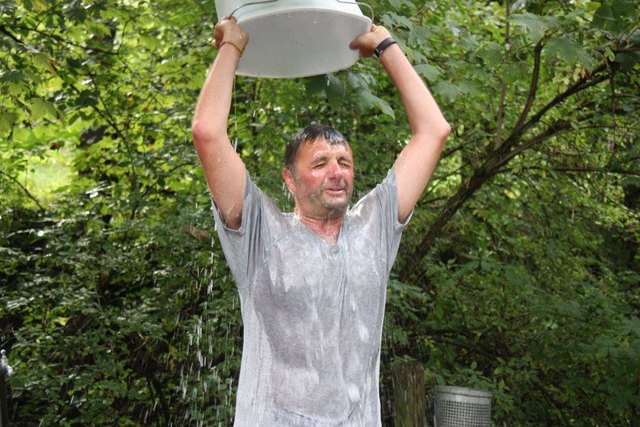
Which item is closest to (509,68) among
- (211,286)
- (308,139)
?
(211,286)

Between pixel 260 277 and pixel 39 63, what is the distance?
3.31m

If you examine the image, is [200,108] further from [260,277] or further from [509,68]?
[509,68]

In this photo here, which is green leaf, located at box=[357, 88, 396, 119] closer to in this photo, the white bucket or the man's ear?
the white bucket

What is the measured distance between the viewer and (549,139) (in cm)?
812

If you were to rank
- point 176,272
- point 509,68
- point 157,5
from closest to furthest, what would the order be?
point 509,68, point 176,272, point 157,5

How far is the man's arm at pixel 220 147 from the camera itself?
2.63 meters

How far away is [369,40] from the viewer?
10.1 feet

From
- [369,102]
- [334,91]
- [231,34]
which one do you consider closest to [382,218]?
[231,34]

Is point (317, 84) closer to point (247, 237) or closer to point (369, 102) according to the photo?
point (369, 102)

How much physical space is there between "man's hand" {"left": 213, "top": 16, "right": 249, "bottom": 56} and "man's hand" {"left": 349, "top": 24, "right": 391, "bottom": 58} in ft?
1.32

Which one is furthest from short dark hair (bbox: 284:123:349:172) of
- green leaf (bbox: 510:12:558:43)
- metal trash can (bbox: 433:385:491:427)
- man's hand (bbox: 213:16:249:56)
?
metal trash can (bbox: 433:385:491:427)

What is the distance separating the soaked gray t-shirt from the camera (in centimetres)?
264

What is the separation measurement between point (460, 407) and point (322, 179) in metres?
3.62

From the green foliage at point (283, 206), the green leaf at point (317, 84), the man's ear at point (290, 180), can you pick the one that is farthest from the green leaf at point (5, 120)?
the man's ear at point (290, 180)
